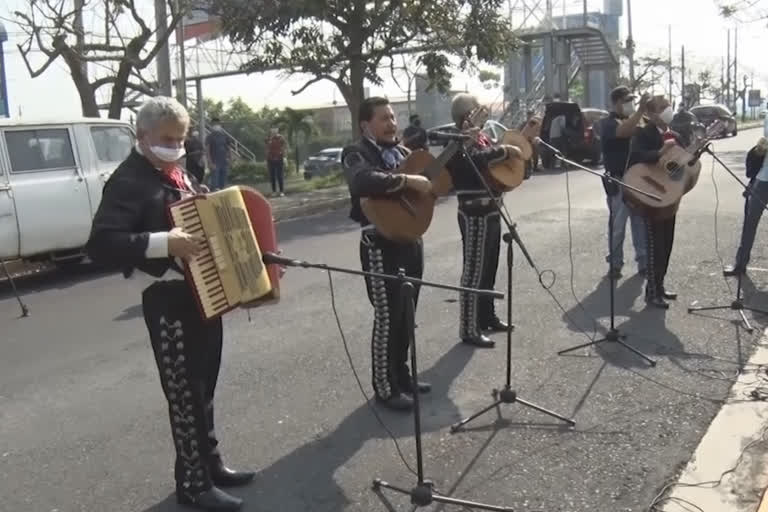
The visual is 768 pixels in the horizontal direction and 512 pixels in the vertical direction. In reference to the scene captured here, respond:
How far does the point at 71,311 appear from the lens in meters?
7.97

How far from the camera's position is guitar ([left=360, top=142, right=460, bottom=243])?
4.50 metres

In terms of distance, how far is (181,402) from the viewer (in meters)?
3.59

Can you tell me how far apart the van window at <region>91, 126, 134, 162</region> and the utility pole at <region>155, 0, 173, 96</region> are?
3934 mm

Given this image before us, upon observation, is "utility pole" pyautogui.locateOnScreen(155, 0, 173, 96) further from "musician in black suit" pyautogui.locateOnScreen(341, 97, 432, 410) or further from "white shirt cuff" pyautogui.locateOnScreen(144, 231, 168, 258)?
"white shirt cuff" pyautogui.locateOnScreen(144, 231, 168, 258)

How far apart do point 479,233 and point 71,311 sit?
4.31 metres

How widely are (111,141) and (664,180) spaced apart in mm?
6670

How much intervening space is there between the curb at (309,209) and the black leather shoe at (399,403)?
9.35m

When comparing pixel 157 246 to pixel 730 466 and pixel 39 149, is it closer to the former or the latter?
pixel 730 466

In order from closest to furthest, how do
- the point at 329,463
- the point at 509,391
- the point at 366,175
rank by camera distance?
the point at 329,463 < the point at 366,175 < the point at 509,391

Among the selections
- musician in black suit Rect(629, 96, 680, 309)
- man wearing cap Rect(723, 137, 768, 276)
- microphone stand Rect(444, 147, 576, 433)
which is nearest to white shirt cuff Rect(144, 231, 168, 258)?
microphone stand Rect(444, 147, 576, 433)

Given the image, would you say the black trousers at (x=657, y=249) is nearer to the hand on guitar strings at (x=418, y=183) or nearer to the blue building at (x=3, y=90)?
the hand on guitar strings at (x=418, y=183)

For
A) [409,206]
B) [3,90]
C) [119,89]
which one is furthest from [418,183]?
[3,90]

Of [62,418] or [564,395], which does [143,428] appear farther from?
[564,395]

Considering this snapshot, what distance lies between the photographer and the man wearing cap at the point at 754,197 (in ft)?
25.2
